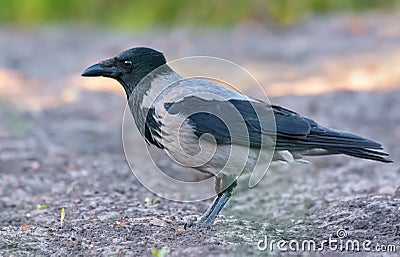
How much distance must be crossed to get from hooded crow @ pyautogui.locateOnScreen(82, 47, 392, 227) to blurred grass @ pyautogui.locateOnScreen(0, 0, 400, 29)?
379 inches

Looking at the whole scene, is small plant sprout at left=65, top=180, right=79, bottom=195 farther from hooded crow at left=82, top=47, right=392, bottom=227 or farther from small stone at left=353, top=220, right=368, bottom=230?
small stone at left=353, top=220, right=368, bottom=230

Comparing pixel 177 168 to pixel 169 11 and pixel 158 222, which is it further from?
pixel 169 11

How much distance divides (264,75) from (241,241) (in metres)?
6.76

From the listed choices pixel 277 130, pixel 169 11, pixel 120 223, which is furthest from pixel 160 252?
pixel 169 11

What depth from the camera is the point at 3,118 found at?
8859mm

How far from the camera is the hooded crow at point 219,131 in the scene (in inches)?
190

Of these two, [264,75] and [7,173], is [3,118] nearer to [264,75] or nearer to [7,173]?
[7,173]

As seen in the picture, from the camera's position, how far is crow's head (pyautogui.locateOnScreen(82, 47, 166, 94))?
205 inches

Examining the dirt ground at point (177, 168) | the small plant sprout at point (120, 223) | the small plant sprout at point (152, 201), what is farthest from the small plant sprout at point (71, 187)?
the small plant sprout at point (120, 223)

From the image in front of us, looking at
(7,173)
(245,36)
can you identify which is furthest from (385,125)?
(245,36)

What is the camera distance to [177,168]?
23.7ft

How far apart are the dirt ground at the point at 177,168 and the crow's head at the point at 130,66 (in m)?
0.95

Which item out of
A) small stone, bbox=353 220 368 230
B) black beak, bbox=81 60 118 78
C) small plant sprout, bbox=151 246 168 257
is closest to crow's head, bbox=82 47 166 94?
black beak, bbox=81 60 118 78

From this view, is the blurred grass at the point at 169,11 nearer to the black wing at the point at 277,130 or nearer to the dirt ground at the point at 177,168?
the dirt ground at the point at 177,168
